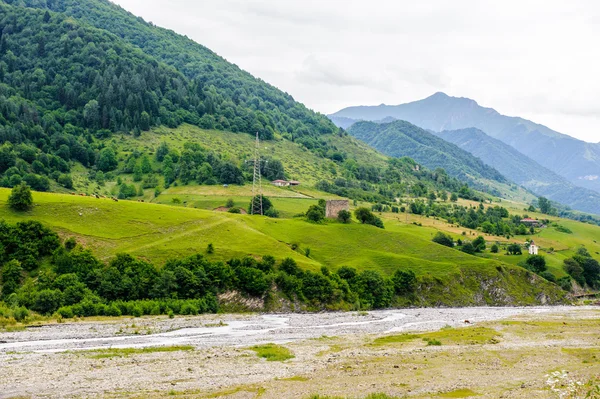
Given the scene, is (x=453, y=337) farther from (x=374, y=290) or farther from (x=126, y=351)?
(x=374, y=290)

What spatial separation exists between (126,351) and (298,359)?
55.0 ft

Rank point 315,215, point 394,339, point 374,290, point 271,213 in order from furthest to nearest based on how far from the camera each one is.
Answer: point 271,213 < point 315,215 < point 374,290 < point 394,339

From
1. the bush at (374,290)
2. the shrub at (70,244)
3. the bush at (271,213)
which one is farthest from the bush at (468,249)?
the shrub at (70,244)

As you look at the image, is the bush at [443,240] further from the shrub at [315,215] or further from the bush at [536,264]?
the shrub at [315,215]

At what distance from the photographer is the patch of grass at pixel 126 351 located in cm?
5328

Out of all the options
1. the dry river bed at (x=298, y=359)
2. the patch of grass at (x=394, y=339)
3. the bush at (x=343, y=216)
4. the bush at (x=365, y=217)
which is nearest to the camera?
the dry river bed at (x=298, y=359)

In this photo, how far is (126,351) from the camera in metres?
55.9

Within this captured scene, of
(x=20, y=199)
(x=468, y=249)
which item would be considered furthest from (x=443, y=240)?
(x=20, y=199)

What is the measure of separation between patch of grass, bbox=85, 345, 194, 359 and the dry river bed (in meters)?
0.11

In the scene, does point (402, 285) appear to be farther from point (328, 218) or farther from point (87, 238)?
point (87, 238)

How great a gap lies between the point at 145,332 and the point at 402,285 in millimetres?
66488

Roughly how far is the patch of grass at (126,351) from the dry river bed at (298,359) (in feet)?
0.35

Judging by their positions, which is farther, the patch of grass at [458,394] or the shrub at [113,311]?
the shrub at [113,311]

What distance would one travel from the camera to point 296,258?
117812mm
